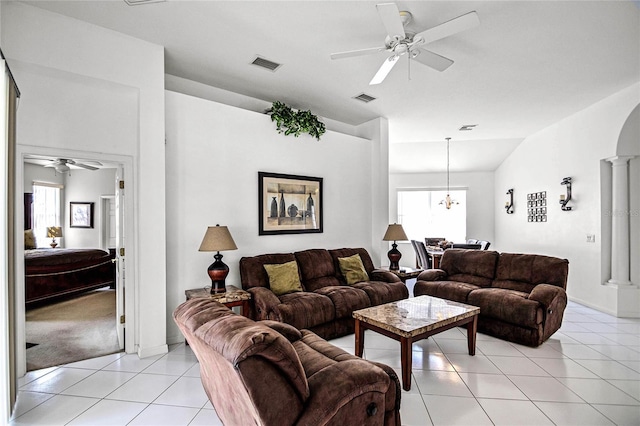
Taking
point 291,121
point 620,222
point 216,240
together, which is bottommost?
point 216,240

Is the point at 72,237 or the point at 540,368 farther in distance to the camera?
the point at 72,237

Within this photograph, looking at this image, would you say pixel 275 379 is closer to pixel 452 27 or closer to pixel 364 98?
pixel 452 27

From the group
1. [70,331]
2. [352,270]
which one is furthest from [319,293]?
[70,331]

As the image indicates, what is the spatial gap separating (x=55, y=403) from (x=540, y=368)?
4.06m

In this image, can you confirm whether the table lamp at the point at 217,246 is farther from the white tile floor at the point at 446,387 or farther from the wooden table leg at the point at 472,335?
the wooden table leg at the point at 472,335

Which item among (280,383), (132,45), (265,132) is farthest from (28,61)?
(280,383)

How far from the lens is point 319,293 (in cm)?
386

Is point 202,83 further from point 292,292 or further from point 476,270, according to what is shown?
point 476,270

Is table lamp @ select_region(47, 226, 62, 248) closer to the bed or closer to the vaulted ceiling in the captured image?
the bed

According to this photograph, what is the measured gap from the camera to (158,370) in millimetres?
2889

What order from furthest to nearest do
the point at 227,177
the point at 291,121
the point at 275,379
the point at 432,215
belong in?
the point at 432,215
the point at 291,121
the point at 227,177
the point at 275,379

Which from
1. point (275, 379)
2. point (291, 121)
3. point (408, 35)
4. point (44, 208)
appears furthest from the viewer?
point (44, 208)

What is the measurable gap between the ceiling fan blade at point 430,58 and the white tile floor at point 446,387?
283 centimetres

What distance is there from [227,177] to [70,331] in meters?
2.68
